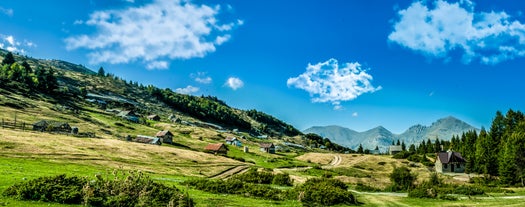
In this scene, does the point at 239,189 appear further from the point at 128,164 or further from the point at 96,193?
the point at 128,164

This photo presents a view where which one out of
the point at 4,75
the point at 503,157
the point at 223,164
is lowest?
the point at 223,164

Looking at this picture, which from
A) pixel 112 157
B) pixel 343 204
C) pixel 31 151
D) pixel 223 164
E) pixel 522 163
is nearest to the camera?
pixel 343 204

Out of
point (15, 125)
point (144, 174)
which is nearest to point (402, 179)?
point (144, 174)

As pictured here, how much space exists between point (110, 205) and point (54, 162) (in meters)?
43.8

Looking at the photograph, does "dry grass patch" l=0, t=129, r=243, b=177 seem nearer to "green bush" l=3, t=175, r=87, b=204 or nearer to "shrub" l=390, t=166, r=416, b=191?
"shrub" l=390, t=166, r=416, b=191

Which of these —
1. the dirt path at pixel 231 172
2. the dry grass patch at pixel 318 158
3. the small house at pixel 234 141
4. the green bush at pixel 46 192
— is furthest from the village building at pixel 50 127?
the green bush at pixel 46 192

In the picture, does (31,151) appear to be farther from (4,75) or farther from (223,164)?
(4,75)

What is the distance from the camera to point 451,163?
387 ft

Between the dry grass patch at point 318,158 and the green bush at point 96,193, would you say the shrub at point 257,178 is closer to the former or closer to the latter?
the green bush at point 96,193

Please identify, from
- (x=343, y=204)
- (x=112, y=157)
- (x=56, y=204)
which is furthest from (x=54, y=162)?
(x=343, y=204)

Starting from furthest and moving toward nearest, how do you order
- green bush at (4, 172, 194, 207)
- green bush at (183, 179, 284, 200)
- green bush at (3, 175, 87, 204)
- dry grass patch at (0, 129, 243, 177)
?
dry grass patch at (0, 129, 243, 177), green bush at (183, 179, 284, 200), green bush at (4, 172, 194, 207), green bush at (3, 175, 87, 204)

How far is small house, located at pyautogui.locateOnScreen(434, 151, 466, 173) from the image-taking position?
4641 inches

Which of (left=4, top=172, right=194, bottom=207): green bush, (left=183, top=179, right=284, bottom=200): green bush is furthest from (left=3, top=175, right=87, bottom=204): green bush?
(left=183, top=179, right=284, bottom=200): green bush

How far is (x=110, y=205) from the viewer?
27.9m
